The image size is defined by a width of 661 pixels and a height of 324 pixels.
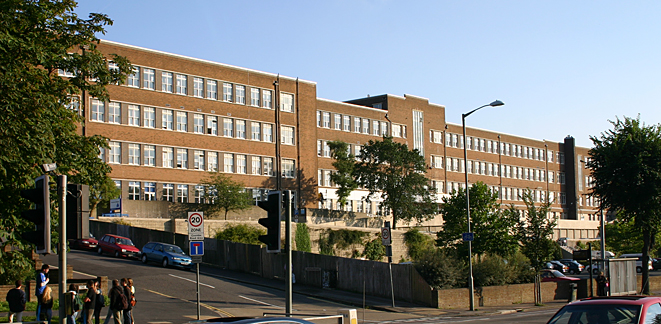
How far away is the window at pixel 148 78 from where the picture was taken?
61125 mm

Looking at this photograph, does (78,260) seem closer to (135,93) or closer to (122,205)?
(122,205)

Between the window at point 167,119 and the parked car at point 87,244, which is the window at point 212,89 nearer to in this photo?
the window at point 167,119

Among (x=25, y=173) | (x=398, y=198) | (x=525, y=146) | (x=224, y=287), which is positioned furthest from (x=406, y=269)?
(x=525, y=146)

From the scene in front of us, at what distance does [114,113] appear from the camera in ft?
193

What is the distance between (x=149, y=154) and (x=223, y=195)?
8.05m

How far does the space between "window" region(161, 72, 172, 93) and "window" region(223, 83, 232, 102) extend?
249 inches

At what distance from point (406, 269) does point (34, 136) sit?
18.4 metres

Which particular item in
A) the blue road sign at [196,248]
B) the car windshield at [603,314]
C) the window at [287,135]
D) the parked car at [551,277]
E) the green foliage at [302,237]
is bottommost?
the parked car at [551,277]

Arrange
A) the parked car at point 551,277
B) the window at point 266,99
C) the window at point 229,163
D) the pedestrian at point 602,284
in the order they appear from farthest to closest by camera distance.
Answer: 1. the window at point 266,99
2. the window at point 229,163
3. the parked car at point 551,277
4. the pedestrian at point 602,284

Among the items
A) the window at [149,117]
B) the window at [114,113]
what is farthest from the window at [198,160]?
the window at [114,113]

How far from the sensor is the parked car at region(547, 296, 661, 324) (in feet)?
30.1

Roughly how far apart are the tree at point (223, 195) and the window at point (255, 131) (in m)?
7.68

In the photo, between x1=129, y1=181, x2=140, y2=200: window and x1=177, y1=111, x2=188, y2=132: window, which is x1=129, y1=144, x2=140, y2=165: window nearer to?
x1=129, y1=181, x2=140, y2=200: window

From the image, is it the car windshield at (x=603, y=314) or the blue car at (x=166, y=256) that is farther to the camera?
the blue car at (x=166, y=256)
